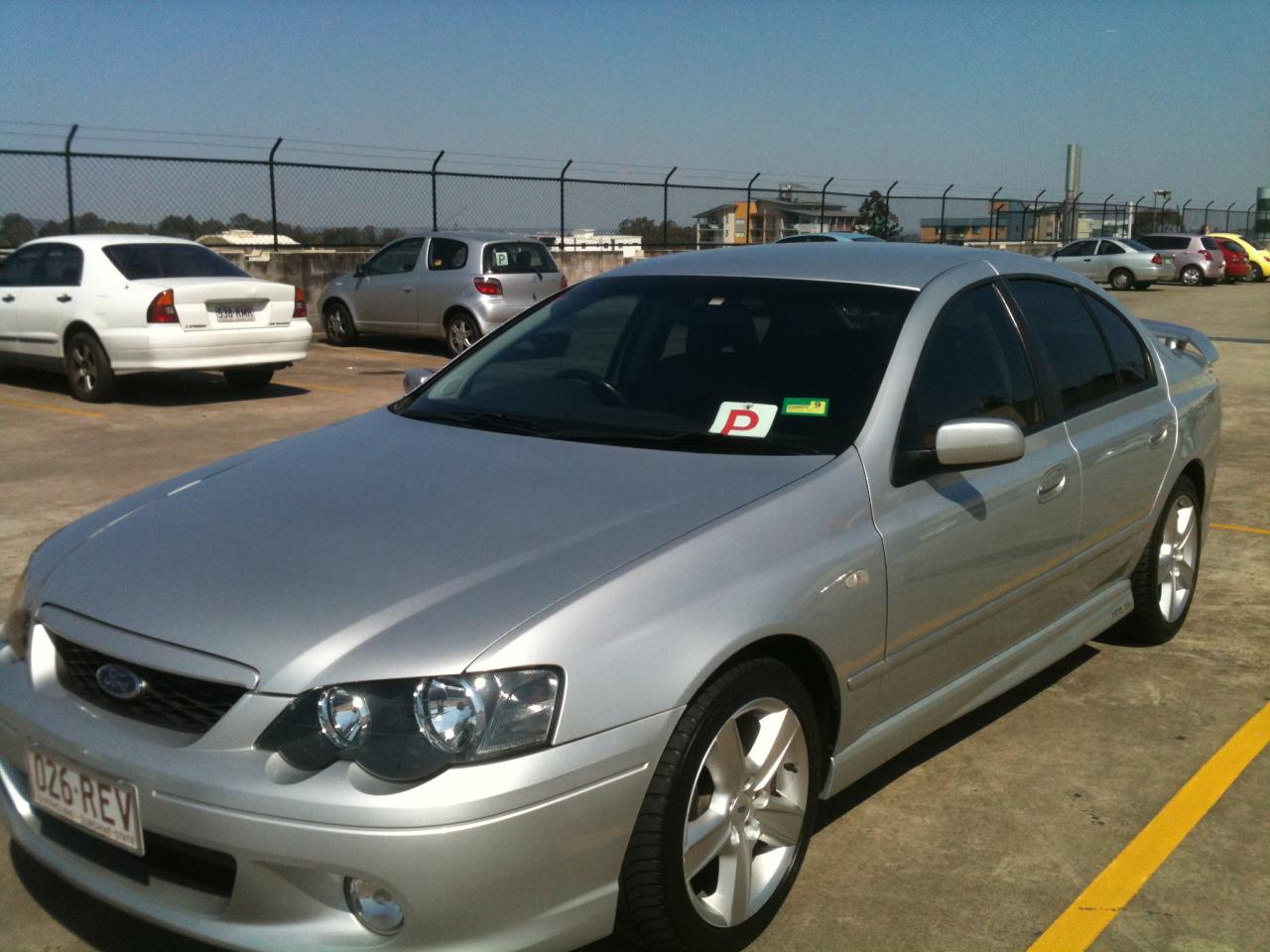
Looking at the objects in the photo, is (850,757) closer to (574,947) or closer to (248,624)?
(574,947)

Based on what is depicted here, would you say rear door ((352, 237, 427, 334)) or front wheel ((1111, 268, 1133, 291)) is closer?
Answer: rear door ((352, 237, 427, 334))

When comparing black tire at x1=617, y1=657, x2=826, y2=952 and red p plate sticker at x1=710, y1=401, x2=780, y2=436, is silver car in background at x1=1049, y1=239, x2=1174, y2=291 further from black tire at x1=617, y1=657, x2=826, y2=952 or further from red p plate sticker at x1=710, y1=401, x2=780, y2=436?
black tire at x1=617, y1=657, x2=826, y2=952

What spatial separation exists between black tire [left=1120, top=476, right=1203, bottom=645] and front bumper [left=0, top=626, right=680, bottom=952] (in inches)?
117

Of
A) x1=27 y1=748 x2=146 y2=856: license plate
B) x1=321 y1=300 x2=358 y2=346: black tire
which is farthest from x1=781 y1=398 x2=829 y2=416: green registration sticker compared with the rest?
x1=321 y1=300 x2=358 y2=346: black tire

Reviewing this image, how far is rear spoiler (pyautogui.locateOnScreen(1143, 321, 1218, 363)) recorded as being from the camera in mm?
5727

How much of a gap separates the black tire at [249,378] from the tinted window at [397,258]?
161 inches

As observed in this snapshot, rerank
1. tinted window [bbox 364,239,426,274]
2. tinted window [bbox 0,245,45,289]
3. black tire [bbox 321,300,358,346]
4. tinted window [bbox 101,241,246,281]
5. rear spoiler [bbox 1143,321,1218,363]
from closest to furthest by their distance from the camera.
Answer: rear spoiler [bbox 1143,321,1218,363] → tinted window [bbox 101,241,246,281] → tinted window [bbox 0,245,45,289] → tinted window [bbox 364,239,426,274] → black tire [bbox 321,300,358,346]

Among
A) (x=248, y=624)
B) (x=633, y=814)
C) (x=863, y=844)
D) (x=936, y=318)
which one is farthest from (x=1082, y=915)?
(x=248, y=624)

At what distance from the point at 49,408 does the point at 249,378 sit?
1.96 m

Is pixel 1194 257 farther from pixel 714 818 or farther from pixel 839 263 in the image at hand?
pixel 714 818

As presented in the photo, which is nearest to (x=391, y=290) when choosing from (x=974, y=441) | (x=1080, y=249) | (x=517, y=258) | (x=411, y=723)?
(x=517, y=258)

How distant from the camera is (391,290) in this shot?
1633cm

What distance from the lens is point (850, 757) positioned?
10.8ft

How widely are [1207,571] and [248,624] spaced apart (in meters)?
5.09
